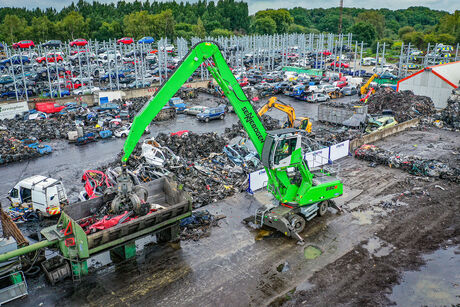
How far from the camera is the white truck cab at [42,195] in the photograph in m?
16.5

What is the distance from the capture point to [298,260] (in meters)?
13.1

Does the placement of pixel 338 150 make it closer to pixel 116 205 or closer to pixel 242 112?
pixel 242 112

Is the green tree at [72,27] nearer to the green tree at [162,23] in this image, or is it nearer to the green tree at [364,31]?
the green tree at [162,23]

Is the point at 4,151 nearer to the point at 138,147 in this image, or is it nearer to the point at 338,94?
the point at 138,147

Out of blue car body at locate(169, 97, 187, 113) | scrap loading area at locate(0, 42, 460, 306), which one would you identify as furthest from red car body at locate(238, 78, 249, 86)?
scrap loading area at locate(0, 42, 460, 306)

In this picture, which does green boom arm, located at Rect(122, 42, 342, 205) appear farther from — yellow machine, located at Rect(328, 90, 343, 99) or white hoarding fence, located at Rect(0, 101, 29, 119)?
yellow machine, located at Rect(328, 90, 343, 99)

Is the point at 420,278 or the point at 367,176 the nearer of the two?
the point at 420,278

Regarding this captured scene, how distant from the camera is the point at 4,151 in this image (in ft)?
80.1

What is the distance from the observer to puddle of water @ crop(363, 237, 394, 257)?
13.6 m

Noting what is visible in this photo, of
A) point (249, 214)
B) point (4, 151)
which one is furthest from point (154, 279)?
point (4, 151)

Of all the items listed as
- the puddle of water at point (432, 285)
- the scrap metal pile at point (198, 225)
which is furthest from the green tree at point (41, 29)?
the puddle of water at point (432, 285)

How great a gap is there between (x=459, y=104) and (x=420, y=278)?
2495 centimetres

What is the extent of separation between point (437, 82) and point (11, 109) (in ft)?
128

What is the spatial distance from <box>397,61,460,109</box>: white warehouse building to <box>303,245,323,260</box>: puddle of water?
2924 centimetres
